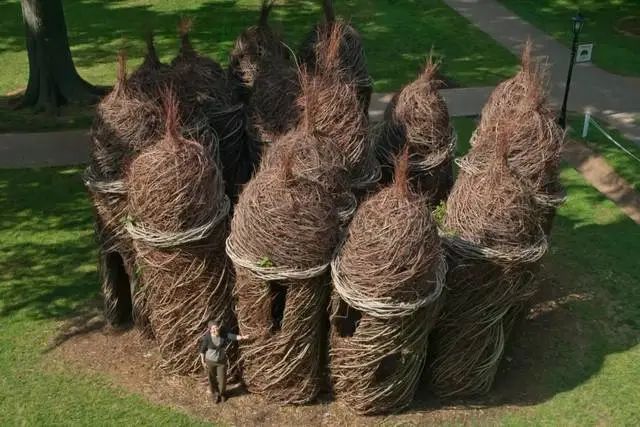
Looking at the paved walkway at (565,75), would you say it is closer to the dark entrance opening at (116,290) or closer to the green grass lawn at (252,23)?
the green grass lawn at (252,23)

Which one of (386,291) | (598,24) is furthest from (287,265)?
(598,24)

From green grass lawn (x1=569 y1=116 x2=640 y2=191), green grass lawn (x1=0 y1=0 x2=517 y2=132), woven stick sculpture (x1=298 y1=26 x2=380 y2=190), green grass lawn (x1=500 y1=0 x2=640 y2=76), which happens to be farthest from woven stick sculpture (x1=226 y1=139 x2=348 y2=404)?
green grass lawn (x1=500 y1=0 x2=640 y2=76)

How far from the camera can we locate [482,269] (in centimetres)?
909

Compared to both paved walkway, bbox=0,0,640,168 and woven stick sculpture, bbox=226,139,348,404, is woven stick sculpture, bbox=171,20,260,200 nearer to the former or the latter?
woven stick sculpture, bbox=226,139,348,404

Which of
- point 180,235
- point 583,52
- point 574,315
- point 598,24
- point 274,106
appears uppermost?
point 274,106

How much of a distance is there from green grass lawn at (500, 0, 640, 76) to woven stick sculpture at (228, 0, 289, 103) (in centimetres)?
1277

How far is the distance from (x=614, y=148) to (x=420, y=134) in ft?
24.6

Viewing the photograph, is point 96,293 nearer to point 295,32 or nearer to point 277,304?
point 277,304

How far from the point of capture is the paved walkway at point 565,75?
1922cm

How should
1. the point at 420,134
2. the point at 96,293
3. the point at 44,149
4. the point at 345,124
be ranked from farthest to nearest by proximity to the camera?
the point at 44,149 < the point at 96,293 < the point at 420,134 < the point at 345,124

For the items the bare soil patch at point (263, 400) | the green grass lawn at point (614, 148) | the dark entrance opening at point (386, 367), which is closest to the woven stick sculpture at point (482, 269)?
the bare soil patch at point (263, 400)

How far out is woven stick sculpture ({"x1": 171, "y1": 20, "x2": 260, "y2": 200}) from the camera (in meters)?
10.9

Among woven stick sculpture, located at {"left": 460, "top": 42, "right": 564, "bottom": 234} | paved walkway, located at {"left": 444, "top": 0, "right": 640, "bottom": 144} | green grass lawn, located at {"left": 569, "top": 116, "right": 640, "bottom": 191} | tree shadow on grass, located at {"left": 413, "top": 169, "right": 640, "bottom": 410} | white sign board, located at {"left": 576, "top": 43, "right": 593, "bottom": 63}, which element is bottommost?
tree shadow on grass, located at {"left": 413, "top": 169, "right": 640, "bottom": 410}

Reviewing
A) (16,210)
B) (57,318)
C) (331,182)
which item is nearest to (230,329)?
(331,182)
